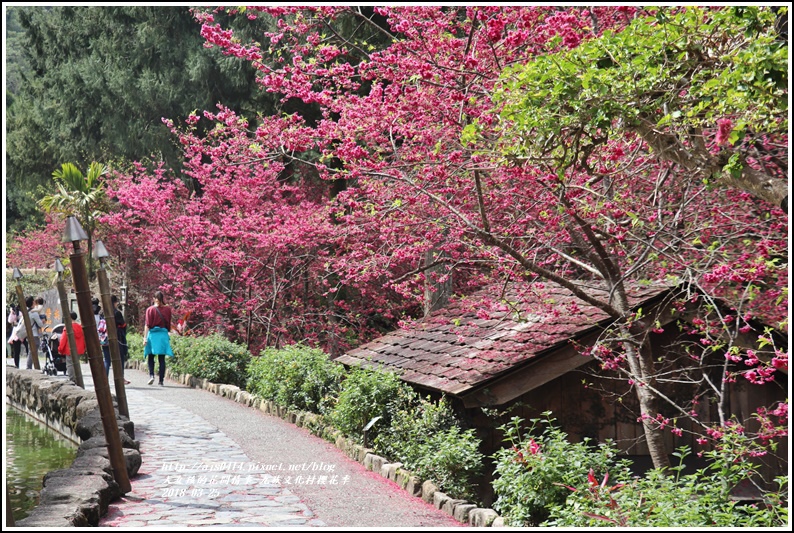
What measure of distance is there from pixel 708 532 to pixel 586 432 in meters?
4.49

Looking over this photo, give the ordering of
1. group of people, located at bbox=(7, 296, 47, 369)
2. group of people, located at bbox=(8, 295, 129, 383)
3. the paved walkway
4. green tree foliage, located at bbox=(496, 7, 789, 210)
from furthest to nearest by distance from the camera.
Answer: group of people, located at bbox=(7, 296, 47, 369)
group of people, located at bbox=(8, 295, 129, 383)
the paved walkway
green tree foliage, located at bbox=(496, 7, 789, 210)

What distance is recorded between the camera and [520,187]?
30.2 ft

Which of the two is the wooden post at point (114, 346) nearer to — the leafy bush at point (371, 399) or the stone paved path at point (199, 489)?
the stone paved path at point (199, 489)

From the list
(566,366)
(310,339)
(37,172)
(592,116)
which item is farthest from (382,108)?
→ (37,172)

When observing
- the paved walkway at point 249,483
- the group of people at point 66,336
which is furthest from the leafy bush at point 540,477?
the group of people at point 66,336

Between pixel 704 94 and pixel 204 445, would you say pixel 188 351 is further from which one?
pixel 704 94

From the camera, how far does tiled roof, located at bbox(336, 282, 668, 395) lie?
9039 mm

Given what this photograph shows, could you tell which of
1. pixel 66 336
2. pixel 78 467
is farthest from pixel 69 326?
pixel 78 467

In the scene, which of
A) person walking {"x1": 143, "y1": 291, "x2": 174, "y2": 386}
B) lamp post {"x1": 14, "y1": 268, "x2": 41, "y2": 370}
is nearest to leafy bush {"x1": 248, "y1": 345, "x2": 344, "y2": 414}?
person walking {"x1": 143, "y1": 291, "x2": 174, "y2": 386}

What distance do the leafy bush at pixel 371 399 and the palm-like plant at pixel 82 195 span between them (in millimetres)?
18995

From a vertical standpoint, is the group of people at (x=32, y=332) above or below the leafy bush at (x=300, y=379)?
above

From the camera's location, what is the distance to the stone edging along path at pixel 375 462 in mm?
7558

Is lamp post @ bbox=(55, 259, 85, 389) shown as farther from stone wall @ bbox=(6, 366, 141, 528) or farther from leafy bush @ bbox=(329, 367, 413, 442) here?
leafy bush @ bbox=(329, 367, 413, 442)

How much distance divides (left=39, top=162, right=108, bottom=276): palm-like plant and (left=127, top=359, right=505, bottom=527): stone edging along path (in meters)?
12.7
